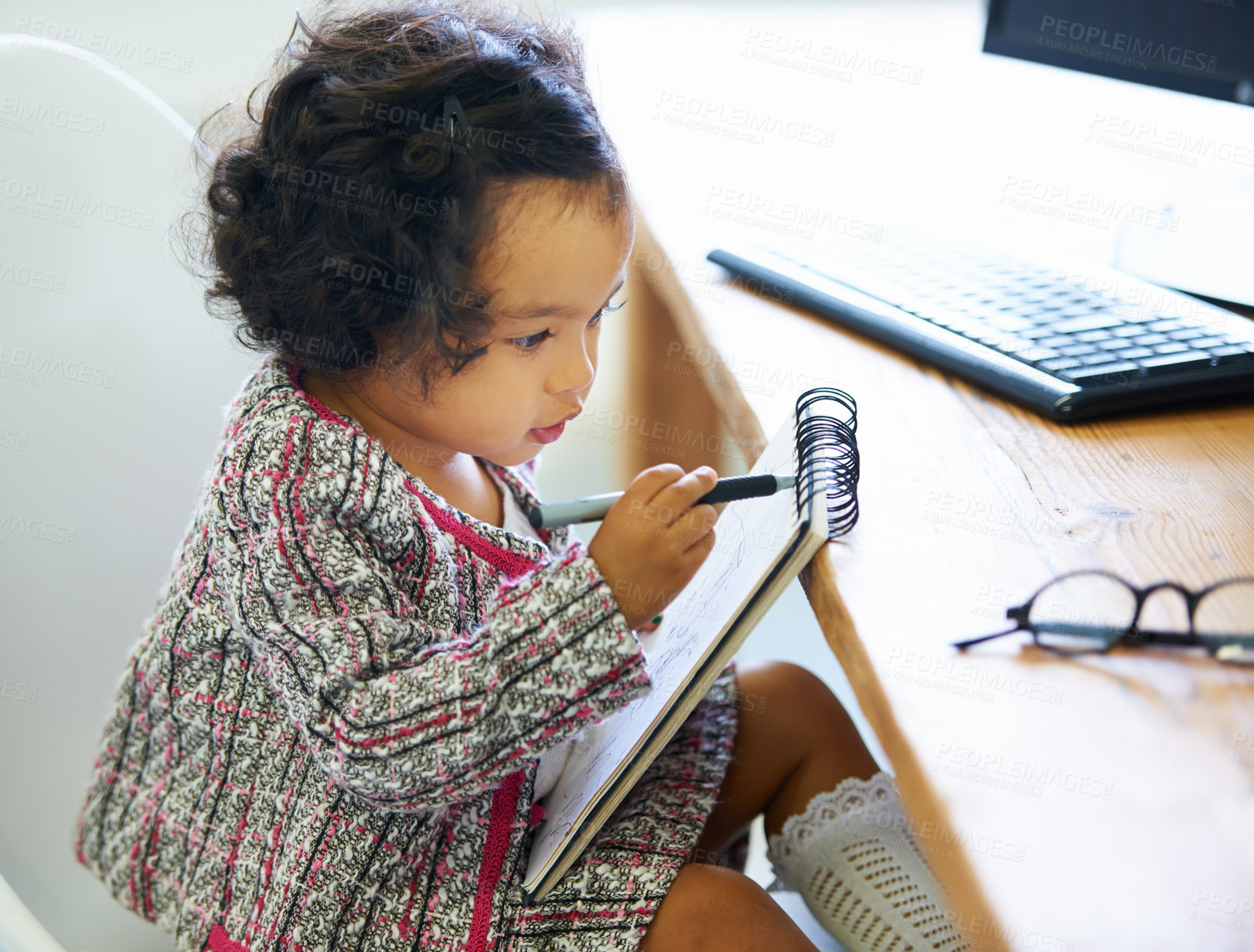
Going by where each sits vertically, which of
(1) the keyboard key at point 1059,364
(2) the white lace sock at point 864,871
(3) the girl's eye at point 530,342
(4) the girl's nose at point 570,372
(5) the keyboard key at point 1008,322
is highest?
(3) the girl's eye at point 530,342

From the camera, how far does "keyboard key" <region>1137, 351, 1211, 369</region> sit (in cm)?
69

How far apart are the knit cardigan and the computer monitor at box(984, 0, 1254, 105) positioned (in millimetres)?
677

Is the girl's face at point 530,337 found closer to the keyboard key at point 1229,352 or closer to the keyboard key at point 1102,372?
the keyboard key at point 1102,372

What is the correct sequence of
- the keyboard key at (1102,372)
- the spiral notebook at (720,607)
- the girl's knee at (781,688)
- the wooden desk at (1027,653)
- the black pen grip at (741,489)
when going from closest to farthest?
the wooden desk at (1027,653) → the spiral notebook at (720,607) → the black pen grip at (741,489) → the keyboard key at (1102,372) → the girl's knee at (781,688)

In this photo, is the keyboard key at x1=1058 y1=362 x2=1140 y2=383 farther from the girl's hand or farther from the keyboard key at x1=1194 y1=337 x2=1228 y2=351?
the girl's hand

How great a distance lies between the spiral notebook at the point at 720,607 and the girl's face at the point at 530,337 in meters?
0.16

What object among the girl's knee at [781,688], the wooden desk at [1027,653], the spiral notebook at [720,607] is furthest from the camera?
the girl's knee at [781,688]

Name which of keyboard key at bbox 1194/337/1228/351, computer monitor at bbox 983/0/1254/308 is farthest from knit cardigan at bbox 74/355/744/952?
computer monitor at bbox 983/0/1254/308

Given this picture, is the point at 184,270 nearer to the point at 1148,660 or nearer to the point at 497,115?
the point at 497,115

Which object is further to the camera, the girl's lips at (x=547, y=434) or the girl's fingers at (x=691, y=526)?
the girl's lips at (x=547, y=434)

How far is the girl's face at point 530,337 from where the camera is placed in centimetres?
65

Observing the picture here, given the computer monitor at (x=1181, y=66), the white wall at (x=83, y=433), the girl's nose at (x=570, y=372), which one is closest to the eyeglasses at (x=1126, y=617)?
the girl's nose at (x=570, y=372)

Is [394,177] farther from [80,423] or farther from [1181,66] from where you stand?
[1181,66]

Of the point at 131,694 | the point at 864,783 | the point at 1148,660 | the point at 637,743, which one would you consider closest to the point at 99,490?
the point at 131,694
